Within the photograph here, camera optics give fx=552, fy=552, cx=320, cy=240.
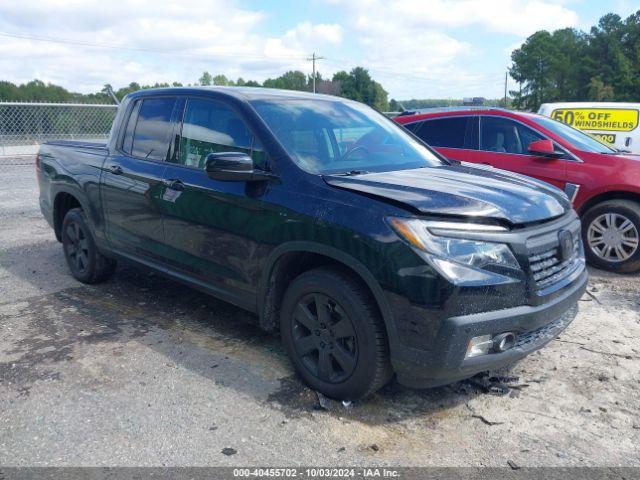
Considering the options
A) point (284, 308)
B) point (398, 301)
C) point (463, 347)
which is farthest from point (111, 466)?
point (463, 347)

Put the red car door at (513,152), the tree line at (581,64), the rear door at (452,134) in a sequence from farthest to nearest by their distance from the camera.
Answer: the tree line at (581,64), the rear door at (452,134), the red car door at (513,152)

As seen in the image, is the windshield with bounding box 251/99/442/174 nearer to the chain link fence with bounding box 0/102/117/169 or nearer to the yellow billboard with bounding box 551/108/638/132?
the yellow billboard with bounding box 551/108/638/132

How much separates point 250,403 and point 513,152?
4.76 meters

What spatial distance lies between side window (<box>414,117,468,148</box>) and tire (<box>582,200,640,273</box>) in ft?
5.98

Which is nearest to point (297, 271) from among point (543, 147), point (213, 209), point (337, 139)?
point (213, 209)

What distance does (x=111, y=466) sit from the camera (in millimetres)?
2660

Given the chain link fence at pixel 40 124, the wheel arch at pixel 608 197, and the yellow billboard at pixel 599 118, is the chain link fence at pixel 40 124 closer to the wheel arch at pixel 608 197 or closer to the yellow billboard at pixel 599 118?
the yellow billboard at pixel 599 118

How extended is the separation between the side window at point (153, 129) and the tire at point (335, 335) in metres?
1.77

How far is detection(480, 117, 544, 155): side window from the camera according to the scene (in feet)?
21.5

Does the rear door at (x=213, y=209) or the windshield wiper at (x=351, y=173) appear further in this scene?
the rear door at (x=213, y=209)

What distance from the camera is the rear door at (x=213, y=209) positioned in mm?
3549

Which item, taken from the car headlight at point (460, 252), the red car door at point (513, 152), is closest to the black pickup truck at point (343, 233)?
the car headlight at point (460, 252)

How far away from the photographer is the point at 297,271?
3484mm

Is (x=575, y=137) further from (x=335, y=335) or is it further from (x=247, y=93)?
(x=335, y=335)
